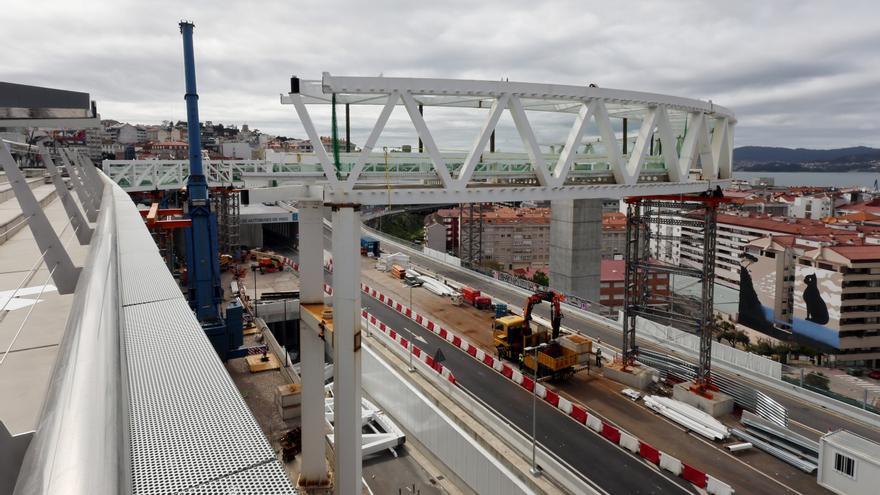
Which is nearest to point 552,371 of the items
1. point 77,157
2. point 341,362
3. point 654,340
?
point 654,340

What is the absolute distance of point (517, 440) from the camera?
14.6 metres

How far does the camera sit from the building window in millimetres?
12883

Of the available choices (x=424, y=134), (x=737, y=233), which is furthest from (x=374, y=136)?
(x=737, y=233)

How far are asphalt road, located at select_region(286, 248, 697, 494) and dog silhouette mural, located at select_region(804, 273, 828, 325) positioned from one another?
1744 inches

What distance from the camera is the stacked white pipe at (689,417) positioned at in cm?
1556

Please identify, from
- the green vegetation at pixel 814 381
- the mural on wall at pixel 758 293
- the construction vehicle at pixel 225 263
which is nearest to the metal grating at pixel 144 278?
the green vegetation at pixel 814 381

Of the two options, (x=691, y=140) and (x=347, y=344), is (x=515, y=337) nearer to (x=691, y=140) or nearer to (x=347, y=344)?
(x=691, y=140)

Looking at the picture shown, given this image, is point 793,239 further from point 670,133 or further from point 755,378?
point 670,133

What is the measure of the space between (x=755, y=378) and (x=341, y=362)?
53.8 ft

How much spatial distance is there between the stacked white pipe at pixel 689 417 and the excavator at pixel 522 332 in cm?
420

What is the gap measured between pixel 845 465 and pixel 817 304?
45.2m

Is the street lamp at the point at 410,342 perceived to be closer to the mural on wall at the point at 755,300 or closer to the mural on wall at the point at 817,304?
the mural on wall at the point at 817,304

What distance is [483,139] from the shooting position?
10922mm

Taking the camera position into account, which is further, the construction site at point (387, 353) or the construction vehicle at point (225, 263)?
the construction vehicle at point (225, 263)
